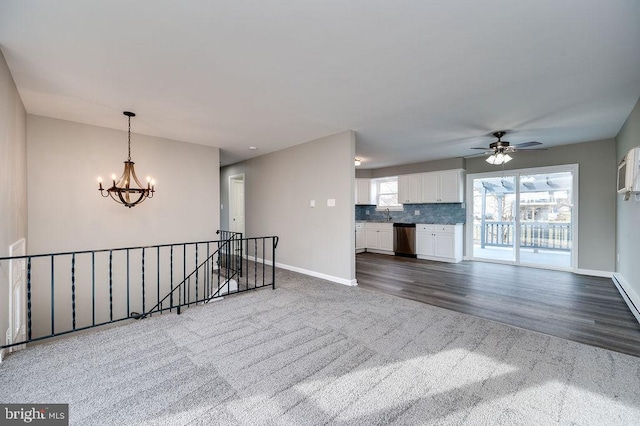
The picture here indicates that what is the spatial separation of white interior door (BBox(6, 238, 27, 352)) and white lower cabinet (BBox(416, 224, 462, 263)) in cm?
720

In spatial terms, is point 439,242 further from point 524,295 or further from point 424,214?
point 524,295

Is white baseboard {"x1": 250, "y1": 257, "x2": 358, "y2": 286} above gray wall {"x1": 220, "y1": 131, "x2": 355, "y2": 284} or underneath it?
underneath

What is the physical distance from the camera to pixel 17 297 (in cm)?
295

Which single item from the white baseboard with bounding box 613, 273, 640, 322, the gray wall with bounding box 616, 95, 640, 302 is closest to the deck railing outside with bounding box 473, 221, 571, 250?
the gray wall with bounding box 616, 95, 640, 302

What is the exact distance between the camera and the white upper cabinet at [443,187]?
260 inches

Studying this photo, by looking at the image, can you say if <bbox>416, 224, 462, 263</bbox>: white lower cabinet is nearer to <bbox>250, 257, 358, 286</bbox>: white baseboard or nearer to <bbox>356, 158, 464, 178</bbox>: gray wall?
<bbox>356, 158, 464, 178</bbox>: gray wall

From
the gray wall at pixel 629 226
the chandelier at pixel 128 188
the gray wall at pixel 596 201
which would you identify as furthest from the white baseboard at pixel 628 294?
the chandelier at pixel 128 188

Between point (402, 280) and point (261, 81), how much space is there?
386 cm

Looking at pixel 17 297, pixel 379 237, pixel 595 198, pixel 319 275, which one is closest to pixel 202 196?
pixel 319 275

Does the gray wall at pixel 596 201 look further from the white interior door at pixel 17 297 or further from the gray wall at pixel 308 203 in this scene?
the white interior door at pixel 17 297

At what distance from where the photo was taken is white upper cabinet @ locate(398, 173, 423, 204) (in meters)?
7.30

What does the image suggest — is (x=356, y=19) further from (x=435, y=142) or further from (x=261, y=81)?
(x=435, y=142)

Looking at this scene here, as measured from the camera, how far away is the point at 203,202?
5422mm

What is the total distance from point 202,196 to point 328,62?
156 inches
